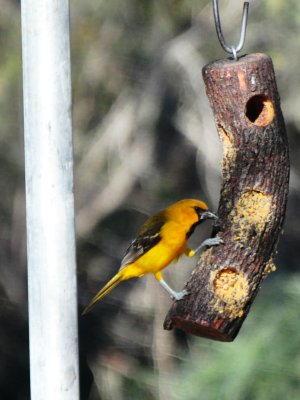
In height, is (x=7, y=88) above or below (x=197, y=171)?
above

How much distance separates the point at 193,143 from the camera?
909 cm

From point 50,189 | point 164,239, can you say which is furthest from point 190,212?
point 50,189

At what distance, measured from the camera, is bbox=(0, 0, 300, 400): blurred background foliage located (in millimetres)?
8688

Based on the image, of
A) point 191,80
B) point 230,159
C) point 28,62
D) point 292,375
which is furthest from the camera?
point 191,80

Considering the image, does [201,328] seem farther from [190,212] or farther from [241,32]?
[241,32]

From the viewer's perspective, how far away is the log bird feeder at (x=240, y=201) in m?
4.30

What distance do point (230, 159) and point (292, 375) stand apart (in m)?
3.28

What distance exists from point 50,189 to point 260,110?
0.97m

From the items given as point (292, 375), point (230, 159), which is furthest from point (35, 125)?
point (292, 375)

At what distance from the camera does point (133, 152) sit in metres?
9.14

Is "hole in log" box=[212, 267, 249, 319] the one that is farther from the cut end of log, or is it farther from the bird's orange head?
the bird's orange head

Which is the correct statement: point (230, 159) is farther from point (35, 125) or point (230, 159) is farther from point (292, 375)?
point (292, 375)

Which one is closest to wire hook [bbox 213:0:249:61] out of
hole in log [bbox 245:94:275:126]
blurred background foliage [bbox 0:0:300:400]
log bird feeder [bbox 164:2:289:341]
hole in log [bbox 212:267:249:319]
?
log bird feeder [bbox 164:2:289:341]

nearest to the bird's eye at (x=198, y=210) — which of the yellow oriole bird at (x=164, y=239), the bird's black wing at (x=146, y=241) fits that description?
the yellow oriole bird at (x=164, y=239)
